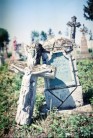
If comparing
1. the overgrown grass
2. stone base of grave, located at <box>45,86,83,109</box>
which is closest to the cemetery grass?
the overgrown grass

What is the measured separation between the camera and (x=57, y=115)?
4645mm

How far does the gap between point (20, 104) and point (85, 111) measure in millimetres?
1515

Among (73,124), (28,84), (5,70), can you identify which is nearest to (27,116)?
(28,84)

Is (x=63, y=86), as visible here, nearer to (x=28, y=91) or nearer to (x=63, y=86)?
(x=63, y=86)

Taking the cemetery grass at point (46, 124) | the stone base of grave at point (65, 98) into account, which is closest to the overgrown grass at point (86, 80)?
the cemetery grass at point (46, 124)

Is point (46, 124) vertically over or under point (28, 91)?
under

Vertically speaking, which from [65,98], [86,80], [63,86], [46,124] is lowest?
[46,124]

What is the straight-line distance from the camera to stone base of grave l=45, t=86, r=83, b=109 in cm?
523

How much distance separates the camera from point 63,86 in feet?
17.3

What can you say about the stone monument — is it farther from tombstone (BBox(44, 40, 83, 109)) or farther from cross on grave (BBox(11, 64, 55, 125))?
tombstone (BBox(44, 40, 83, 109))

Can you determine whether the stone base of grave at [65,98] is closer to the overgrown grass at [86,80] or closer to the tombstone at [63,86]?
the tombstone at [63,86]

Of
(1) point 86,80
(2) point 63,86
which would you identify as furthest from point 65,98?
(1) point 86,80

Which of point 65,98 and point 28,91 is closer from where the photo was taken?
point 28,91

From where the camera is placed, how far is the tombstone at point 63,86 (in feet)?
17.2
